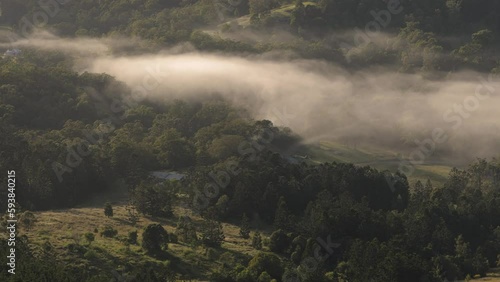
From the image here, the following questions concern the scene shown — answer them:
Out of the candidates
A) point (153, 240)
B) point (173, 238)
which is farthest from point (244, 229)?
point (153, 240)

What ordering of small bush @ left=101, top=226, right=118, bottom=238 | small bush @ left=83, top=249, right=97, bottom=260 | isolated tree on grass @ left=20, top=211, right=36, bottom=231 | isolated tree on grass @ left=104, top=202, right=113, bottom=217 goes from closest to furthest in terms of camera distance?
1. small bush @ left=83, top=249, right=97, bottom=260
2. isolated tree on grass @ left=20, top=211, right=36, bottom=231
3. small bush @ left=101, top=226, right=118, bottom=238
4. isolated tree on grass @ left=104, top=202, right=113, bottom=217

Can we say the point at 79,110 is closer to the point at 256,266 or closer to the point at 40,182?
the point at 40,182

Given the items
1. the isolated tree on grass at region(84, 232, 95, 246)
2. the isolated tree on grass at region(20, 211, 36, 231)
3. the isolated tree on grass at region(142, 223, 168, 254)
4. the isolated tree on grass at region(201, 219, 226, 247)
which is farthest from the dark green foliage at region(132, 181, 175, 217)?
the isolated tree on grass at region(84, 232, 95, 246)

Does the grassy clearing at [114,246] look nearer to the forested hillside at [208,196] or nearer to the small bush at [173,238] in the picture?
the forested hillside at [208,196]

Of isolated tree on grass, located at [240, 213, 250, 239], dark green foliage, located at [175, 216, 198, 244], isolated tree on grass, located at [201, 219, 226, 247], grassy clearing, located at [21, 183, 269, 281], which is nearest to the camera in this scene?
grassy clearing, located at [21, 183, 269, 281]

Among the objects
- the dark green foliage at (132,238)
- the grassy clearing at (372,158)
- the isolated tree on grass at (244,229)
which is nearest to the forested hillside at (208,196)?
the dark green foliage at (132,238)

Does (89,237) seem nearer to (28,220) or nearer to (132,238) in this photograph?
(132,238)

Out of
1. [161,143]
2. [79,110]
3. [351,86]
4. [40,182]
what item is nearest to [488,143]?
[351,86]

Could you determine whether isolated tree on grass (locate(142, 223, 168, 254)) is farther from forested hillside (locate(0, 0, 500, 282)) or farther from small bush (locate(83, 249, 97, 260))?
small bush (locate(83, 249, 97, 260))
